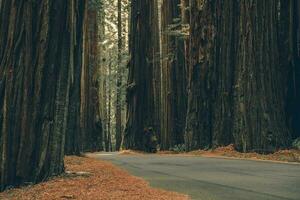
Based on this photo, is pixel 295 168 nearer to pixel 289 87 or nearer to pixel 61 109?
pixel 61 109

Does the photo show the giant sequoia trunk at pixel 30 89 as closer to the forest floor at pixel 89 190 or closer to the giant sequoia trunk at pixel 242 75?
the forest floor at pixel 89 190

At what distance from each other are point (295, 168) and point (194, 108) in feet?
27.5

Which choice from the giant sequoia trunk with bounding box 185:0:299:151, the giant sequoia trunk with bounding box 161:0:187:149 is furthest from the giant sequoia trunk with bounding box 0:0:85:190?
the giant sequoia trunk with bounding box 161:0:187:149

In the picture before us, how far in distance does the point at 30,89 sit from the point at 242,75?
793cm

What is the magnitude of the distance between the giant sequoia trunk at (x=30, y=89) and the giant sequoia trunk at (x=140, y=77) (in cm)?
1316

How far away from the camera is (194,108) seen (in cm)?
1748

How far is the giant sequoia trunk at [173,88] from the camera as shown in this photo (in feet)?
78.1

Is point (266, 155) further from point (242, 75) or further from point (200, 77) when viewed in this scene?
point (200, 77)

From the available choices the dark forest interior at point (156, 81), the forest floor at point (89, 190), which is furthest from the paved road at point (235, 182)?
the dark forest interior at point (156, 81)

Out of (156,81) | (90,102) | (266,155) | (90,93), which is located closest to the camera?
(266,155)

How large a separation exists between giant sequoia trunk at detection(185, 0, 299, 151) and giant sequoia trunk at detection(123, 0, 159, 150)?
3.55 meters

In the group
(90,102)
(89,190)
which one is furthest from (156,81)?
(89,190)

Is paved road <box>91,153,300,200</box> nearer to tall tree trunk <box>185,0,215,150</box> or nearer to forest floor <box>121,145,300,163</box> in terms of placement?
forest floor <box>121,145,300,163</box>

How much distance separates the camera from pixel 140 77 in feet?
70.1
